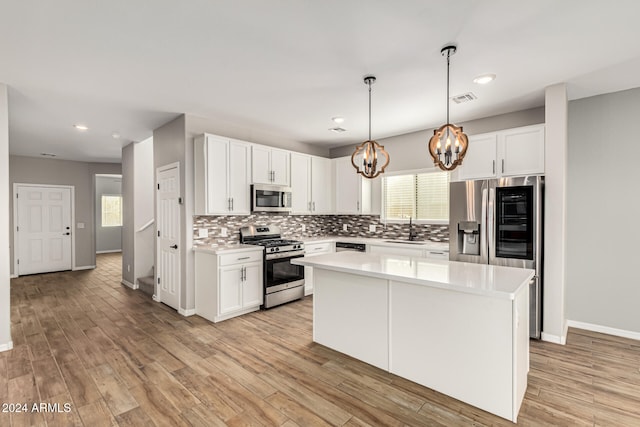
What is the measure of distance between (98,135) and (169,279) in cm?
283

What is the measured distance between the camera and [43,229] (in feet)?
23.8

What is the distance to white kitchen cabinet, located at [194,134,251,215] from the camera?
416 cm

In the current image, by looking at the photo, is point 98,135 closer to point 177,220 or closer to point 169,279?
point 177,220

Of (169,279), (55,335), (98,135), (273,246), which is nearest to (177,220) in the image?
(169,279)

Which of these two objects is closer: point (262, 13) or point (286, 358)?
point (262, 13)

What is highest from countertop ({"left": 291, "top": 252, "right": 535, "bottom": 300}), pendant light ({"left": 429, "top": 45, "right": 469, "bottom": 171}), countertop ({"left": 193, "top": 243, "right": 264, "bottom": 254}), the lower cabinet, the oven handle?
pendant light ({"left": 429, "top": 45, "right": 469, "bottom": 171})

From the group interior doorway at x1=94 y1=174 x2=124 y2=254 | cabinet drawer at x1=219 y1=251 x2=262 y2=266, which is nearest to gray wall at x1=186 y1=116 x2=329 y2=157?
cabinet drawer at x1=219 y1=251 x2=262 y2=266

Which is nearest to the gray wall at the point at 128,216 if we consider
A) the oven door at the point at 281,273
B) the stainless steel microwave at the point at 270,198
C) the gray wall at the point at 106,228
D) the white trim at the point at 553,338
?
the stainless steel microwave at the point at 270,198

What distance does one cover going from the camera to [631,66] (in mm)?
2871

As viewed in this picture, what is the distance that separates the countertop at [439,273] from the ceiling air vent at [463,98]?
1931 millimetres

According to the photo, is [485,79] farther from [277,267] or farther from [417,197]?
[277,267]

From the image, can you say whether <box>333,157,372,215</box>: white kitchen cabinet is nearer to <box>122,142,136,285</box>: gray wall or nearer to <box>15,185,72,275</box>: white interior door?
<box>122,142,136,285</box>: gray wall

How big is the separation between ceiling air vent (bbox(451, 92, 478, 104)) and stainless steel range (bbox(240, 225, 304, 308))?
9.46ft

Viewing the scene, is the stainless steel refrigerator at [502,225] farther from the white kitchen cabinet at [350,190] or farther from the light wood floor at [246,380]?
the white kitchen cabinet at [350,190]
